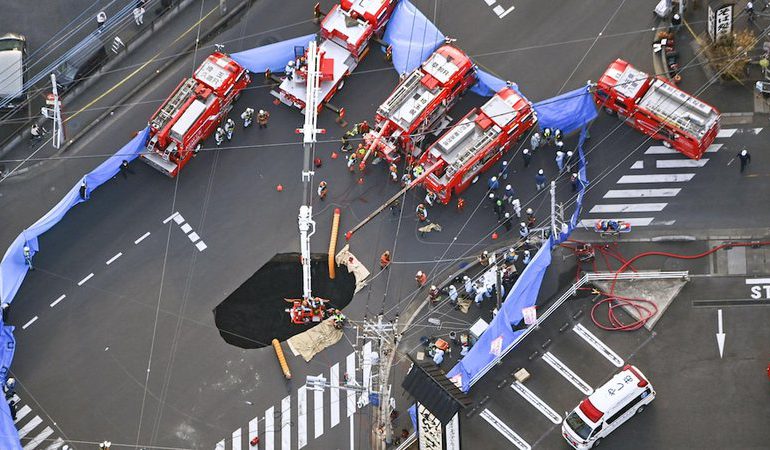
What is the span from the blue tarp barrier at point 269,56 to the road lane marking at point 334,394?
19.1 meters

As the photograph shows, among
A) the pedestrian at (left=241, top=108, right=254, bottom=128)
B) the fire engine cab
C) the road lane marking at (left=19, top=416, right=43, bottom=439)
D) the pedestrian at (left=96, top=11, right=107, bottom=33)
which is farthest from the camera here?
the pedestrian at (left=96, top=11, right=107, bottom=33)

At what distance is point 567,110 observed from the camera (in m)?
85.4

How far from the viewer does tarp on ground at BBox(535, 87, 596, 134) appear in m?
85.3

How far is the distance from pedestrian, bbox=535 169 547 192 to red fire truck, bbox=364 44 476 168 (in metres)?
6.79

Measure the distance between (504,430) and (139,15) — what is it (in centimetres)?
3451

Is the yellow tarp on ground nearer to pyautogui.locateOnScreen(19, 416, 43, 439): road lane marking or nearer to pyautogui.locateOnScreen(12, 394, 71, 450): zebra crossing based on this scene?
pyautogui.locateOnScreen(12, 394, 71, 450): zebra crossing

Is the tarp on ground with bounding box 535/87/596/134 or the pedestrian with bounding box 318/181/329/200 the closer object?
the tarp on ground with bounding box 535/87/596/134

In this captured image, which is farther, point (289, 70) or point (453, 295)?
point (289, 70)

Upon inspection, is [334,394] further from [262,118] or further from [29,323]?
[29,323]

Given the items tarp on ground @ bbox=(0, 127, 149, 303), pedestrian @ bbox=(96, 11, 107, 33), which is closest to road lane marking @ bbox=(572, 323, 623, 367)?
tarp on ground @ bbox=(0, 127, 149, 303)

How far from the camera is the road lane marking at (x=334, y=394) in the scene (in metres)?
80.4

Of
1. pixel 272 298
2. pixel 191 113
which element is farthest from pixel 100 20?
pixel 272 298

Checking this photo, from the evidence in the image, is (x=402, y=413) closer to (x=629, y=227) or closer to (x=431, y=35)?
(x=629, y=227)

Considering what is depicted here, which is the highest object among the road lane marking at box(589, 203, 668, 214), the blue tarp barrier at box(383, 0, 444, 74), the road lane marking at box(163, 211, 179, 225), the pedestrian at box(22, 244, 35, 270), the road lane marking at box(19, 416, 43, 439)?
the pedestrian at box(22, 244, 35, 270)
